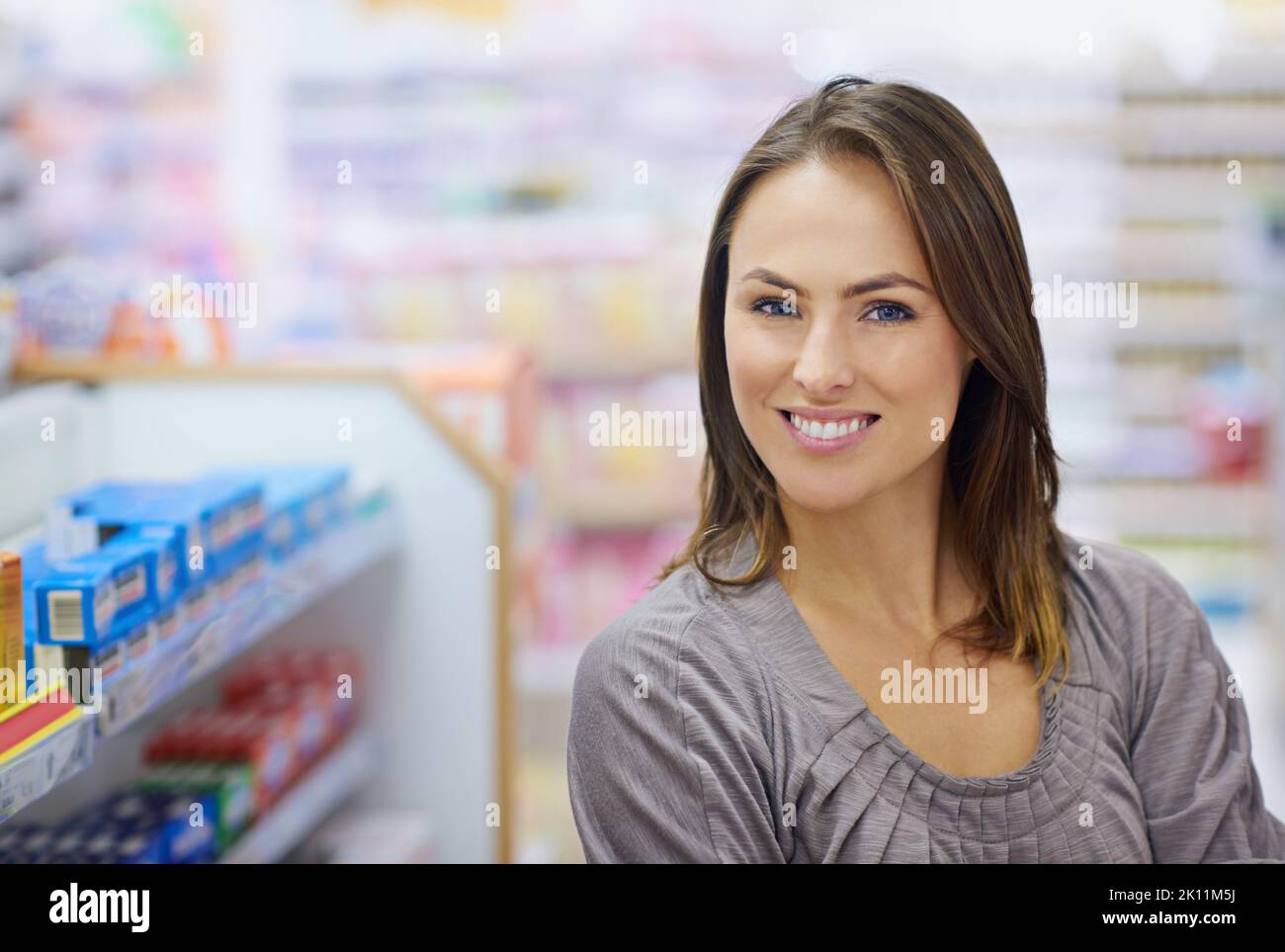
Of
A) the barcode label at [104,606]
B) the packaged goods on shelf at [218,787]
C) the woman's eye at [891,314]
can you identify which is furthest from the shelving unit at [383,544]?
the woman's eye at [891,314]

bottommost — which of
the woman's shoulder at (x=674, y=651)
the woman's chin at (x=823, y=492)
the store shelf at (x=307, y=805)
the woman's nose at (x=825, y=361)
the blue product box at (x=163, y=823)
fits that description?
the store shelf at (x=307, y=805)

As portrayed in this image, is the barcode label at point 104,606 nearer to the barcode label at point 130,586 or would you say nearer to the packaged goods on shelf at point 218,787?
the barcode label at point 130,586

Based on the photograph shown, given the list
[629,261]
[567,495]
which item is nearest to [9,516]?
[567,495]

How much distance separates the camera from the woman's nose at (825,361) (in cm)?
120

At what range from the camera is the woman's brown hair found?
1217 millimetres

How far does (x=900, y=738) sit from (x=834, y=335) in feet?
1.22

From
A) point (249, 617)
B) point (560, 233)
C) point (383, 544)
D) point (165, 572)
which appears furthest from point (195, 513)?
point (560, 233)

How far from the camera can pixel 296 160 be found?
5.25 m

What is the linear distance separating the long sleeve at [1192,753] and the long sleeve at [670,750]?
0.39m

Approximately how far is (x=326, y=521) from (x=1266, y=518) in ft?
12.1

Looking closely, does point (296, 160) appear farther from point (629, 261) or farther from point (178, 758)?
point (178, 758)

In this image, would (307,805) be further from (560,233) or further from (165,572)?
(560,233)

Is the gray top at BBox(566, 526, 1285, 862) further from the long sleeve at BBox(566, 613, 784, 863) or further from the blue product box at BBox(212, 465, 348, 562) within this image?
the blue product box at BBox(212, 465, 348, 562)

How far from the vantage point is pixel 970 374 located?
1.42m
